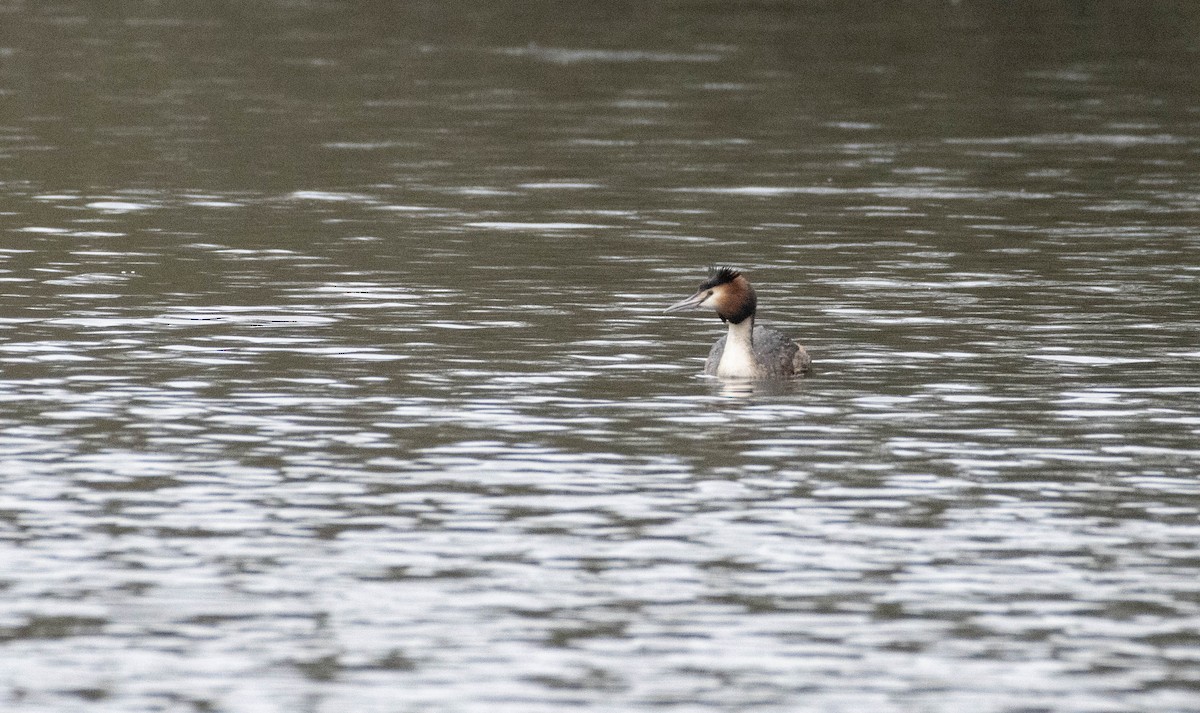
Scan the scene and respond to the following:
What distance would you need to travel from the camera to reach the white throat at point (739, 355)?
64.8 feet

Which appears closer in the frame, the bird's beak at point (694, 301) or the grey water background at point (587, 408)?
the grey water background at point (587, 408)

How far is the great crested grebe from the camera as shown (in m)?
19.7

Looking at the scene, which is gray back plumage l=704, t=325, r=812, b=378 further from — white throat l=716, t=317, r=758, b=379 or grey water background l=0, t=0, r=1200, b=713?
grey water background l=0, t=0, r=1200, b=713

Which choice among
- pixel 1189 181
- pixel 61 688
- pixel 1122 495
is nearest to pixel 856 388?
pixel 1122 495

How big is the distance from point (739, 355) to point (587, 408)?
6.85 feet

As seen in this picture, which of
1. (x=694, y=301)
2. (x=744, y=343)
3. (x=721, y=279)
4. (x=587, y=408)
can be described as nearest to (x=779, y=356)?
(x=744, y=343)

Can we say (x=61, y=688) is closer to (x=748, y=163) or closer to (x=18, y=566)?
(x=18, y=566)

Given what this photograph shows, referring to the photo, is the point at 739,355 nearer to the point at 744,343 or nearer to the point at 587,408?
the point at 744,343

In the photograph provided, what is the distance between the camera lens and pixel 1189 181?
33312mm

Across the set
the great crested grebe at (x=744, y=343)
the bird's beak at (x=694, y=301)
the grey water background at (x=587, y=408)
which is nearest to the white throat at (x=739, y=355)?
the great crested grebe at (x=744, y=343)

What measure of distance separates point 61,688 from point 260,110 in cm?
2959

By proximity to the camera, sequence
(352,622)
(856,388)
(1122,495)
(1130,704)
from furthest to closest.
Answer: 1. (856,388)
2. (1122,495)
3. (352,622)
4. (1130,704)

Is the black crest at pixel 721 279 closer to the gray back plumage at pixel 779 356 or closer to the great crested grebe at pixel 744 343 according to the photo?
the great crested grebe at pixel 744 343

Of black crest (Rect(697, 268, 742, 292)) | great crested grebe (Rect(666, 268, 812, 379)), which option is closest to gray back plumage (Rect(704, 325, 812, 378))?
great crested grebe (Rect(666, 268, 812, 379))
